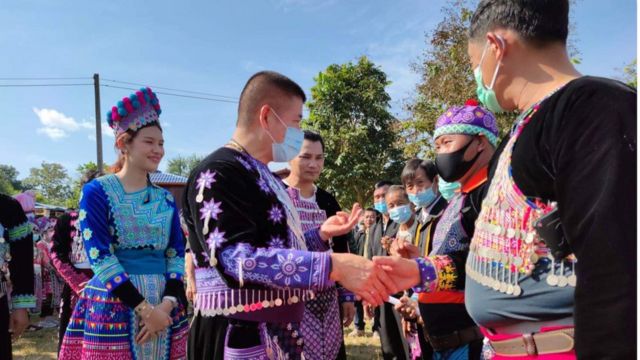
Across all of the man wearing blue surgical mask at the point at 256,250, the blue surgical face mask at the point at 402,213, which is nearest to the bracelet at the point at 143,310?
the man wearing blue surgical mask at the point at 256,250

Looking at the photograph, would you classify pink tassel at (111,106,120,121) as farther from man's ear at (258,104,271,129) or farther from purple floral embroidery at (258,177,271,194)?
purple floral embroidery at (258,177,271,194)

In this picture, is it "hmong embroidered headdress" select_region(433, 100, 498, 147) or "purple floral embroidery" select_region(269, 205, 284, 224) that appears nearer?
"purple floral embroidery" select_region(269, 205, 284, 224)

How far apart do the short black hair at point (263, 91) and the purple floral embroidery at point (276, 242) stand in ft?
2.19

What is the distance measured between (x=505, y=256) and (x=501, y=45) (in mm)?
736

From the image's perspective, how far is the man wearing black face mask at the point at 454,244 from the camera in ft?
7.52

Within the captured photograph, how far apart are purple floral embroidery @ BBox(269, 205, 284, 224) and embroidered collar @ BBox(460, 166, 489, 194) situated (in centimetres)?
137

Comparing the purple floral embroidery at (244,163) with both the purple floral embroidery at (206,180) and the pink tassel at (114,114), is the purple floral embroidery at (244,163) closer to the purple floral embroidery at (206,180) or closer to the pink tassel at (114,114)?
the purple floral embroidery at (206,180)

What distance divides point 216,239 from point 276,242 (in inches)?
11.3

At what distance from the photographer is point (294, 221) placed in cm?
225

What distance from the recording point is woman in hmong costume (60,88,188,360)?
276 cm

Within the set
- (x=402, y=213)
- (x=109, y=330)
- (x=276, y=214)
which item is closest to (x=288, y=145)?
(x=276, y=214)

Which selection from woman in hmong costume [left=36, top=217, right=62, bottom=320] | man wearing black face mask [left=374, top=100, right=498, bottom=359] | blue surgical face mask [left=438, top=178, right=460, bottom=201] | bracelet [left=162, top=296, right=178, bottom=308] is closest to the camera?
man wearing black face mask [left=374, top=100, right=498, bottom=359]

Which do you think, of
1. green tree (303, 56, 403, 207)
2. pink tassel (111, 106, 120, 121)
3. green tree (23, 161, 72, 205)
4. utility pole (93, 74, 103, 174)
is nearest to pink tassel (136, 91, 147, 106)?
pink tassel (111, 106, 120, 121)

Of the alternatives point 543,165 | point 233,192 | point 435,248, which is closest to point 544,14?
point 543,165
